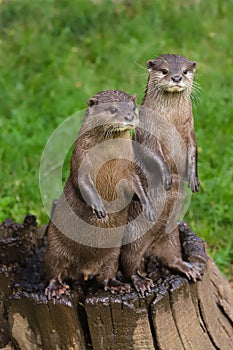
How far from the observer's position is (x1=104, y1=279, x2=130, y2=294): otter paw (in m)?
3.73

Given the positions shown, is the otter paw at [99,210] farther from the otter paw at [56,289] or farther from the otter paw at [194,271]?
the otter paw at [194,271]

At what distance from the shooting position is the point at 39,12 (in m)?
8.48

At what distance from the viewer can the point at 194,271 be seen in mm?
3959

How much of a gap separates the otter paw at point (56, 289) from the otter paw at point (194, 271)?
62 cm

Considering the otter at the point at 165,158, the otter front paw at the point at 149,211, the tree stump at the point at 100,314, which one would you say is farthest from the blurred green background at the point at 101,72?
the otter front paw at the point at 149,211

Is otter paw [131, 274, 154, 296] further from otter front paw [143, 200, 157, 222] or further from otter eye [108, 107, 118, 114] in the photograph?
otter eye [108, 107, 118, 114]

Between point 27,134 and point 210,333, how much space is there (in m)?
3.25

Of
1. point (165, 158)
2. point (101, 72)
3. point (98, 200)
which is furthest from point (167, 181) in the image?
point (101, 72)

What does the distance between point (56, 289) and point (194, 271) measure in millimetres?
719

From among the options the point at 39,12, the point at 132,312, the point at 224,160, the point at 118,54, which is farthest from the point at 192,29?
the point at 132,312

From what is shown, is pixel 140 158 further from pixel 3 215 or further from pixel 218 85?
pixel 218 85

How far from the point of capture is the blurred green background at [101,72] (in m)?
6.07

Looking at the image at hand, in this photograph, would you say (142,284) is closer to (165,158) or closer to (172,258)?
(172,258)

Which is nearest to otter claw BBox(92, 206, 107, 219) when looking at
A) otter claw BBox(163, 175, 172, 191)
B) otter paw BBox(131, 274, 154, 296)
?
otter claw BBox(163, 175, 172, 191)
